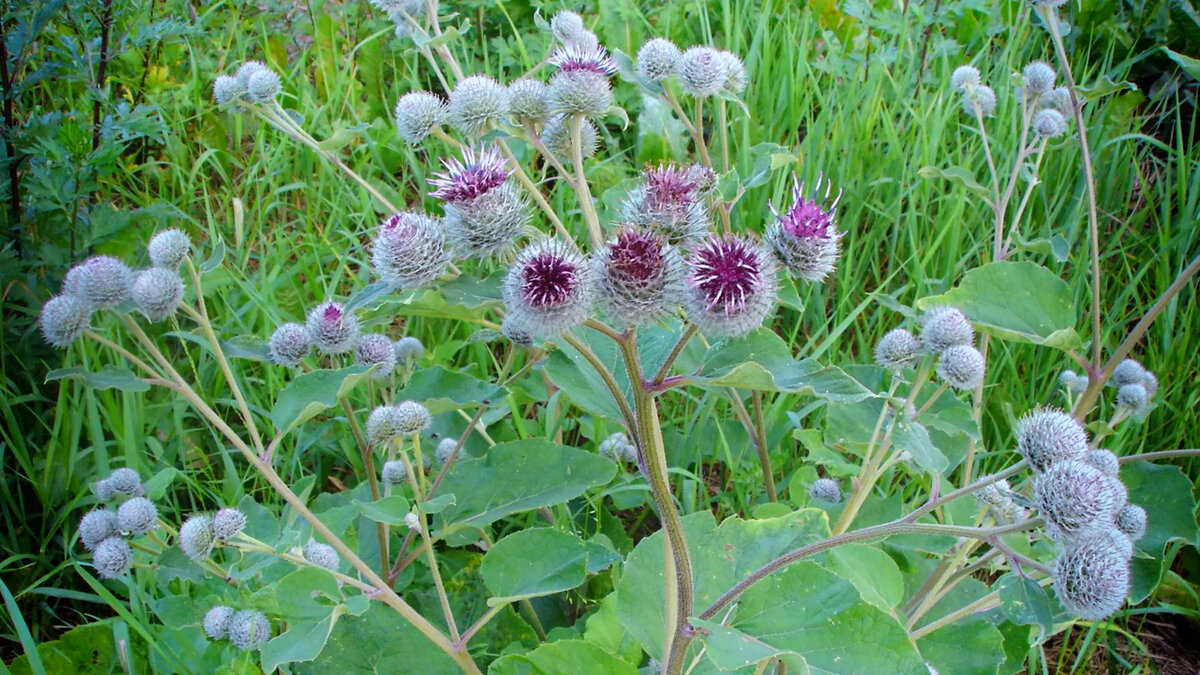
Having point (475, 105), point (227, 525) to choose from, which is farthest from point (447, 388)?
point (475, 105)

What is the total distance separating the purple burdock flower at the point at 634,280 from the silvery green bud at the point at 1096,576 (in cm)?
87

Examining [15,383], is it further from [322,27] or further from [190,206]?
[322,27]

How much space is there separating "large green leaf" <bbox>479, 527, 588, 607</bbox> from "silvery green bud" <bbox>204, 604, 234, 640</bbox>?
0.57 metres

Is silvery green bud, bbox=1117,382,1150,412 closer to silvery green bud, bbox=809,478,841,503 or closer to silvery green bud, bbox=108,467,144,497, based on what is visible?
silvery green bud, bbox=809,478,841,503

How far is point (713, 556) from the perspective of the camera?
1860 mm

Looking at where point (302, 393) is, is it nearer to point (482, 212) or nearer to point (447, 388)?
point (447, 388)

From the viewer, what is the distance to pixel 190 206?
3.93 meters

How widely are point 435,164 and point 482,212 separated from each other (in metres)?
2.80

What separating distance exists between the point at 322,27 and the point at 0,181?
2029 millimetres

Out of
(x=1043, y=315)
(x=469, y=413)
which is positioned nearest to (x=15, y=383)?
(x=469, y=413)

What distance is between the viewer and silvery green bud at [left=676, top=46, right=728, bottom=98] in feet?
7.21

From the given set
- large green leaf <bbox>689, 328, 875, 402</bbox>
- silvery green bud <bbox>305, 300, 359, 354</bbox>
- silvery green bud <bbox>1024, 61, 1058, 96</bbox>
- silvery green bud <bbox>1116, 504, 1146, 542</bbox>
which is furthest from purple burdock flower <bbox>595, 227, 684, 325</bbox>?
silvery green bud <bbox>1024, 61, 1058, 96</bbox>

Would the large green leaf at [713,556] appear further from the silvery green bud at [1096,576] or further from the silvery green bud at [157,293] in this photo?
the silvery green bud at [157,293]

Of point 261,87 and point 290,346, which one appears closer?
point 290,346
